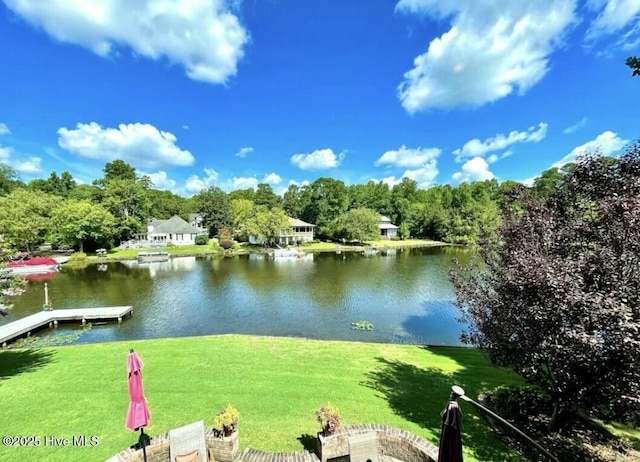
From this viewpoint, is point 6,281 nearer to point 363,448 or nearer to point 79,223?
point 363,448

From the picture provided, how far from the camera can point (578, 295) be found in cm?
489

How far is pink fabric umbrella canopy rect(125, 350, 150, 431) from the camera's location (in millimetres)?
5414

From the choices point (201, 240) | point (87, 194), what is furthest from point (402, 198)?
point (87, 194)

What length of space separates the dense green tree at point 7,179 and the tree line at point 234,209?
15cm

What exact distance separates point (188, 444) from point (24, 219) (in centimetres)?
5019

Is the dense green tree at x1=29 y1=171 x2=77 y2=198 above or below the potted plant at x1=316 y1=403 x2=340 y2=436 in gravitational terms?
above

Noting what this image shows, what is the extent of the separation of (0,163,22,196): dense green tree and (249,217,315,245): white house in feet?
177

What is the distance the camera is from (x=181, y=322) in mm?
17984

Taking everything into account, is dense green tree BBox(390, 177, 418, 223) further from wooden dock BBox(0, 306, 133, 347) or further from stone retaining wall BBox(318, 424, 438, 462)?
stone retaining wall BBox(318, 424, 438, 462)

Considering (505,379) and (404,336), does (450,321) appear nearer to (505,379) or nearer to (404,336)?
(404,336)

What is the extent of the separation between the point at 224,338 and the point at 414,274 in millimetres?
22431

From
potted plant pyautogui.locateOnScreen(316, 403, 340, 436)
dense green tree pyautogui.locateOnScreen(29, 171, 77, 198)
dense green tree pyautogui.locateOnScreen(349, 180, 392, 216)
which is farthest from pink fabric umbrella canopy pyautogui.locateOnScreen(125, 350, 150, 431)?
dense green tree pyautogui.locateOnScreen(29, 171, 77, 198)

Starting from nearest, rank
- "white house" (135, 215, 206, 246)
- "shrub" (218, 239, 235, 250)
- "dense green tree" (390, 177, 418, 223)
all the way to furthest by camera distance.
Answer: "shrub" (218, 239, 235, 250) < "white house" (135, 215, 206, 246) < "dense green tree" (390, 177, 418, 223)

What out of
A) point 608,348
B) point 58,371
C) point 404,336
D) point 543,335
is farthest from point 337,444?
point 404,336
